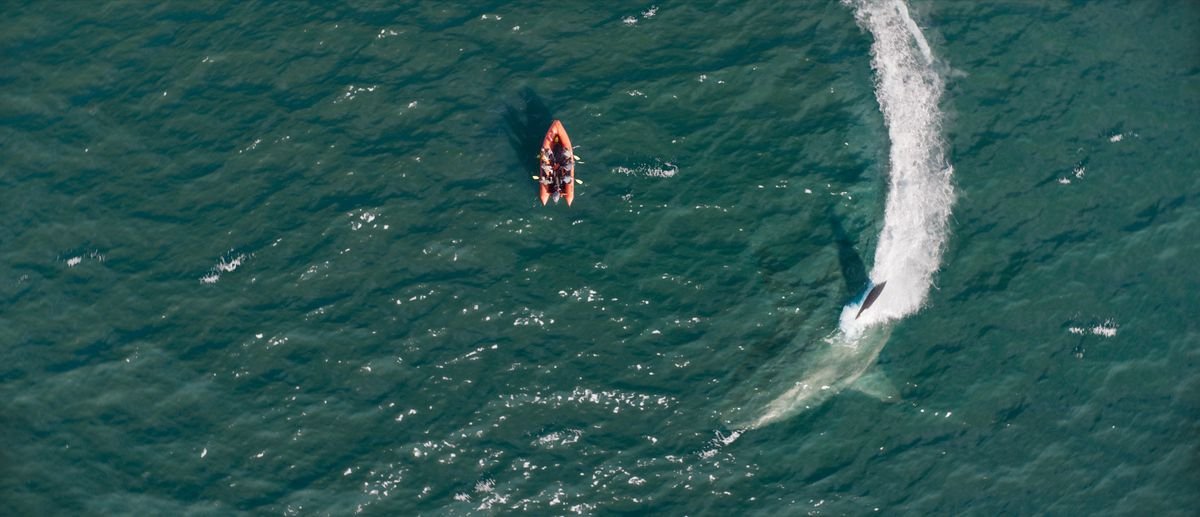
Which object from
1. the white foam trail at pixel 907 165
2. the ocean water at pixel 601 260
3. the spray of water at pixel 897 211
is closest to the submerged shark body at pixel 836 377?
the spray of water at pixel 897 211

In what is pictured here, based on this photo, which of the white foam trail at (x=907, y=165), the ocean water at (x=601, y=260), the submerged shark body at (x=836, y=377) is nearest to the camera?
the ocean water at (x=601, y=260)

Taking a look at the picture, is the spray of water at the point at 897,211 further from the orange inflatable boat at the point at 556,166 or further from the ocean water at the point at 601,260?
the orange inflatable boat at the point at 556,166

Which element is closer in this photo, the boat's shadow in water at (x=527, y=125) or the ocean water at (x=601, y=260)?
the ocean water at (x=601, y=260)

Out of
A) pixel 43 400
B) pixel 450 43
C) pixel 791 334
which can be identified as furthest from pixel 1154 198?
pixel 43 400

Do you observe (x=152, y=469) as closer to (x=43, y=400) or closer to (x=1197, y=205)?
(x=43, y=400)

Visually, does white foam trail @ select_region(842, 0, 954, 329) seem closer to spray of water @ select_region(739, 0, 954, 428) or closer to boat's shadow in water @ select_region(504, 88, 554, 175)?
spray of water @ select_region(739, 0, 954, 428)

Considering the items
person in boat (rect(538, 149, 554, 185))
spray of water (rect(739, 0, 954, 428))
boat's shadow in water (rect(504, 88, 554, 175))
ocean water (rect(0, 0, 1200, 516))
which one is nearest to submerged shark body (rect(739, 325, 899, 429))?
spray of water (rect(739, 0, 954, 428))
